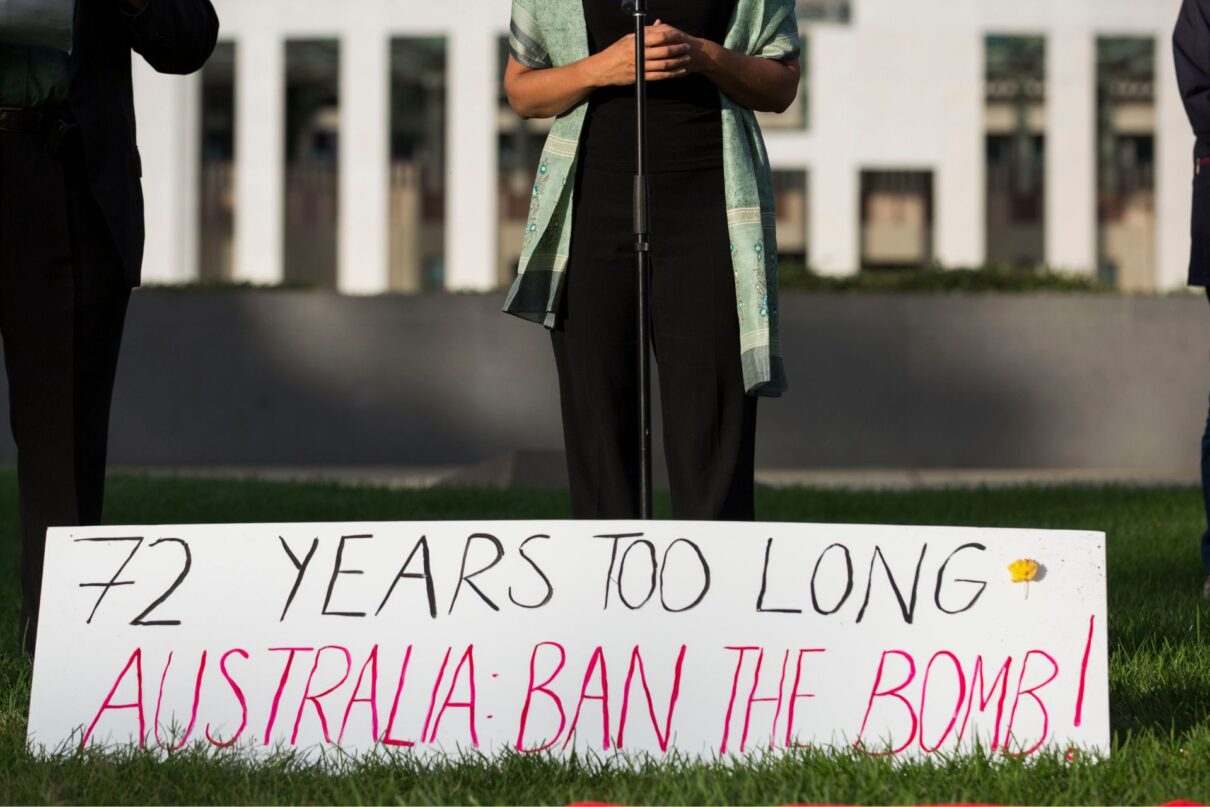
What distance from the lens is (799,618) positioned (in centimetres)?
251

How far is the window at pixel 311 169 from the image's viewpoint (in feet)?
70.8

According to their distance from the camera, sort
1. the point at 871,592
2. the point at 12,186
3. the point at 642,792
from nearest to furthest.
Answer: the point at 642,792
the point at 871,592
the point at 12,186

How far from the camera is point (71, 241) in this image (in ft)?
10.4

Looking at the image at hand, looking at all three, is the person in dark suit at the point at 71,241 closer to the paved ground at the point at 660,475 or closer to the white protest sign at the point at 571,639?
the white protest sign at the point at 571,639

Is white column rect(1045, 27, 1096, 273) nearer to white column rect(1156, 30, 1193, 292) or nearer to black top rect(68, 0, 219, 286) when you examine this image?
white column rect(1156, 30, 1193, 292)

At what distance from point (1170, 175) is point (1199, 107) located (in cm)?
1651

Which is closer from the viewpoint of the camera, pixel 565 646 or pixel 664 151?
pixel 565 646

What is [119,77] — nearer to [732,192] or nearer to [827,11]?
[732,192]

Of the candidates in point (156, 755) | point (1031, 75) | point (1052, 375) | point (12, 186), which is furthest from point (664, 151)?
point (1031, 75)

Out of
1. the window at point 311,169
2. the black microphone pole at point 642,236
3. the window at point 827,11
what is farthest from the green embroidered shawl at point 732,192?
the window at point 311,169

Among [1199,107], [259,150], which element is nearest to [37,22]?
[1199,107]

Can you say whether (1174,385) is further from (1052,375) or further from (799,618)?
(799,618)

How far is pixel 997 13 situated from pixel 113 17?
59.8 ft

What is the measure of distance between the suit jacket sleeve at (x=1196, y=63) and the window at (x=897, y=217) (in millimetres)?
16906
